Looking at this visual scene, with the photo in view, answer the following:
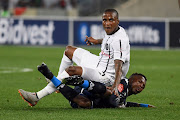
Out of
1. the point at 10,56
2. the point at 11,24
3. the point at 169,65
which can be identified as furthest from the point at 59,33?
the point at 169,65

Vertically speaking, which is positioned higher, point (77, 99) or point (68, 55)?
point (68, 55)

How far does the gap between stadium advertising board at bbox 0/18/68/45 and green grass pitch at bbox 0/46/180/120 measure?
6.54m

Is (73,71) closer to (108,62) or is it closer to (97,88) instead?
(97,88)

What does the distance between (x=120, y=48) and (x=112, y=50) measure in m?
0.20

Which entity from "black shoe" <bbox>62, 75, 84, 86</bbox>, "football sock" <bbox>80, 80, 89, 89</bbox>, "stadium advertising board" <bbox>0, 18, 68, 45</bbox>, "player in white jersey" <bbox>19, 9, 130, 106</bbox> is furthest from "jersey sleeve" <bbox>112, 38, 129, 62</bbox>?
"stadium advertising board" <bbox>0, 18, 68, 45</bbox>

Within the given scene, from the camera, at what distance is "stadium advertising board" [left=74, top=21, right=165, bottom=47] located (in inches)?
1063

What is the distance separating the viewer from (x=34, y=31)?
27312mm

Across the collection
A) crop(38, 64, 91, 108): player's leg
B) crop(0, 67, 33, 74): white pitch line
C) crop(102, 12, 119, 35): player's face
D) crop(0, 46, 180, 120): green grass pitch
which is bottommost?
crop(0, 46, 180, 120): green grass pitch

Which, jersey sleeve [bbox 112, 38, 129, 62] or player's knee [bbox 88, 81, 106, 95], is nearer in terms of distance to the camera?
player's knee [bbox 88, 81, 106, 95]

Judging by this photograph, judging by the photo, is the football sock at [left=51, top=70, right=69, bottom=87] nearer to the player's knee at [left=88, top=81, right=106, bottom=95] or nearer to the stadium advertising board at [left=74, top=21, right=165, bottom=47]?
the player's knee at [left=88, top=81, right=106, bottom=95]

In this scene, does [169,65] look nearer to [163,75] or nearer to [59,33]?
[163,75]

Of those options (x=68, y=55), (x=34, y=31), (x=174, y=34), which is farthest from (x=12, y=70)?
(x=174, y=34)

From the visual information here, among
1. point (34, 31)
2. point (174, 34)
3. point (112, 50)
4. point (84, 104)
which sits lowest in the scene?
point (84, 104)

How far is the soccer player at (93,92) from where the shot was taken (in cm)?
815
